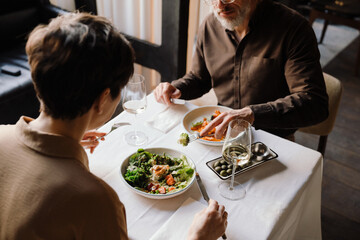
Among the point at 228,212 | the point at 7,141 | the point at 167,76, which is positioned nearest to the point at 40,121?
the point at 7,141

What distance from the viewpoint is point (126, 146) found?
1.38m

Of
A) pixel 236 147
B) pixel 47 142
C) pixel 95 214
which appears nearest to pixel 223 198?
pixel 236 147

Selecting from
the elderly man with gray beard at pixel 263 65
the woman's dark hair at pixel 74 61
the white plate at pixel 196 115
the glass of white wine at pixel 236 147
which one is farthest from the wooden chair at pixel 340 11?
the woman's dark hair at pixel 74 61

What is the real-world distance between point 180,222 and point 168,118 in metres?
0.63

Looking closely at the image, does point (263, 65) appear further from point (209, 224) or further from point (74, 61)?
point (74, 61)

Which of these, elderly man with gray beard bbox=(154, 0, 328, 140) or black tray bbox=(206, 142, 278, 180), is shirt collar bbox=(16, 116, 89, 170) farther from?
elderly man with gray beard bbox=(154, 0, 328, 140)

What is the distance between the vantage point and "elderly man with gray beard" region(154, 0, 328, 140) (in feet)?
5.19

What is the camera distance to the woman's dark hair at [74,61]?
75 cm

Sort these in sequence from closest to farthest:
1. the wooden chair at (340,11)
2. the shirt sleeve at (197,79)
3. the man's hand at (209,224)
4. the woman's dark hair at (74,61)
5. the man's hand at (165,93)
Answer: the woman's dark hair at (74,61), the man's hand at (209,224), the man's hand at (165,93), the shirt sleeve at (197,79), the wooden chair at (340,11)

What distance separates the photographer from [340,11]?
153 inches

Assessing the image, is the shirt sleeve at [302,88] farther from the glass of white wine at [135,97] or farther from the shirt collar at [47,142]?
the shirt collar at [47,142]

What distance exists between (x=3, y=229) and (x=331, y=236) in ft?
6.15

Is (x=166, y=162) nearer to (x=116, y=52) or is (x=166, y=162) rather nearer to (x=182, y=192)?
(x=182, y=192)

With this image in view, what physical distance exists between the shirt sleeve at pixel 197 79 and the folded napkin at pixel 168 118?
0.81 ft
